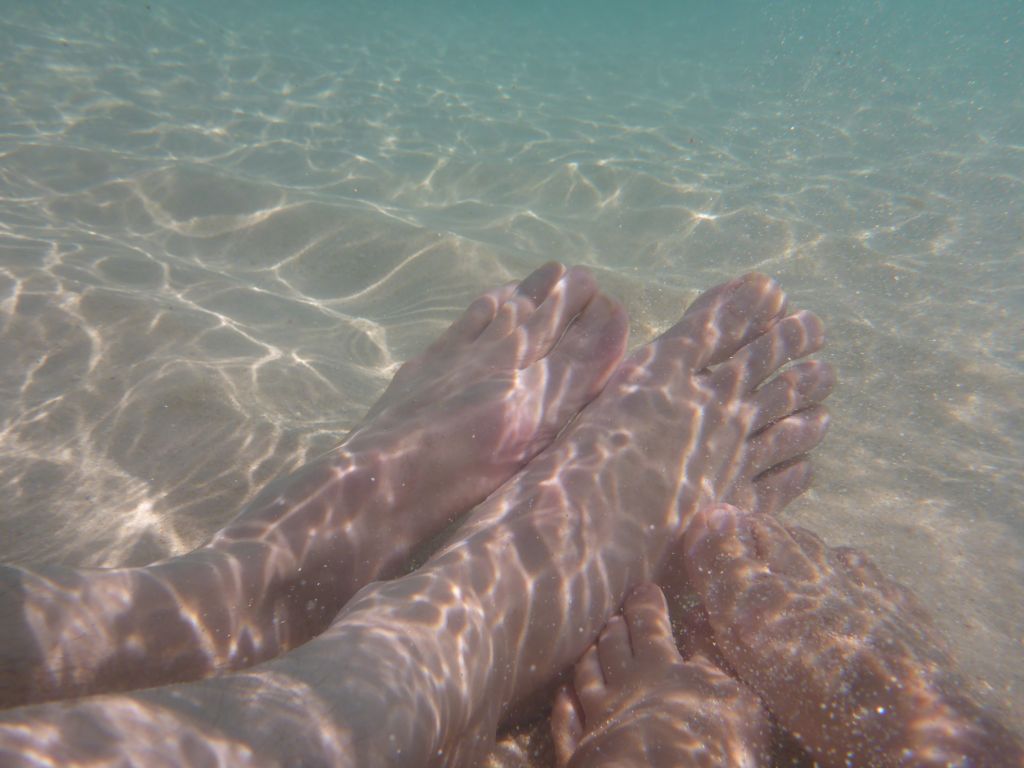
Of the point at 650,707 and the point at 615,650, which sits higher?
the point at 650,707

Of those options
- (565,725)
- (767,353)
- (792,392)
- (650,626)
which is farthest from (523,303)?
(565,725)

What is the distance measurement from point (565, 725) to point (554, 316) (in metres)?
2.14

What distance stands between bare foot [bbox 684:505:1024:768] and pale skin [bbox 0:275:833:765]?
0.36 m

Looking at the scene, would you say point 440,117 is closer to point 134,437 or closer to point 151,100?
point 151,100

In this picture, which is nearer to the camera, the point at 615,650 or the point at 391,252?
the point at 615,650

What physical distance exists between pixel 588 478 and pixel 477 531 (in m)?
0.62

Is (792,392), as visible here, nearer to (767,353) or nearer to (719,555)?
(767,353)

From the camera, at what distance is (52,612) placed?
6.84 feet

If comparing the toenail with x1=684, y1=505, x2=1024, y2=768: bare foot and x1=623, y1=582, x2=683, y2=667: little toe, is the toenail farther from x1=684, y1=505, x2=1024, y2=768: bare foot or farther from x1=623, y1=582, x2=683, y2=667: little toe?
x1=623, y1=582, x2=683, y2=667: little toe

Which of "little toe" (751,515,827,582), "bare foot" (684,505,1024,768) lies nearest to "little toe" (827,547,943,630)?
"bare foot" (684,505,1024,768)

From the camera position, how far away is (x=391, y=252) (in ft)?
22.3

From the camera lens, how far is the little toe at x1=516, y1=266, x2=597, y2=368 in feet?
11.5

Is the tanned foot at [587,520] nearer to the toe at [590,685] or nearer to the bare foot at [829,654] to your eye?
the toe at [590,685]

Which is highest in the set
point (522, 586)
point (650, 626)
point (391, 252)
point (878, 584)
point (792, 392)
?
point (792, 392)
